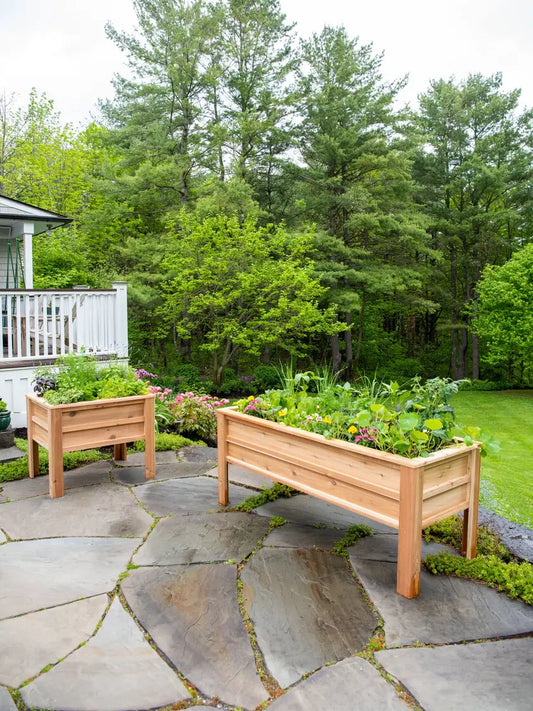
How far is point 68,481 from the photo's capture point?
3.68 meters

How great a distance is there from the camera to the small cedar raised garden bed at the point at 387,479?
2107 millimetres

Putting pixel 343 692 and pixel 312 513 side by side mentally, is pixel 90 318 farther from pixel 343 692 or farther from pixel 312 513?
pixel 343 692

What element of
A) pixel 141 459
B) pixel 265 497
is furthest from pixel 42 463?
pixel 265 497

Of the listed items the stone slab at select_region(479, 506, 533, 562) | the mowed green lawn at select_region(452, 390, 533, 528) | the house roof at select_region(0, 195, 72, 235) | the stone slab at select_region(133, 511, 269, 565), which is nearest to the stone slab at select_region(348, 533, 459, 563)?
the stone slab at select_region(479, 506, 533, 562)

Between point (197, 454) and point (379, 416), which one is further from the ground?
point (379, 416)

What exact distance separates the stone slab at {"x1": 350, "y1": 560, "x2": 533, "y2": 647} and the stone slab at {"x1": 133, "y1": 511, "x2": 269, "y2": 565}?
0.66 m

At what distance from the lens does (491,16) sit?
7.54m

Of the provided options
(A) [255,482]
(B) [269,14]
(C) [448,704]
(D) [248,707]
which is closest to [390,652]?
(C) [448,704]

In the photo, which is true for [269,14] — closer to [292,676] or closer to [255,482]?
[255,482]

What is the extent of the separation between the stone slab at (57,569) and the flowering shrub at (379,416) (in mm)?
1102

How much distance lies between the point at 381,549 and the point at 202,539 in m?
0.95

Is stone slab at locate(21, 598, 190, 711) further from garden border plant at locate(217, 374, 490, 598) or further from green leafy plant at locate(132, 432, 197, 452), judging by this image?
green leafy plant at locate(132, 432, 197, 452)

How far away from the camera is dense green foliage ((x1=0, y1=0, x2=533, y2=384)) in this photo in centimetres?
1020

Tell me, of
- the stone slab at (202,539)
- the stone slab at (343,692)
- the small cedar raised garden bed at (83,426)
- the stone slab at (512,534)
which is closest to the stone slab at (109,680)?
the stone slab at (343,692)
